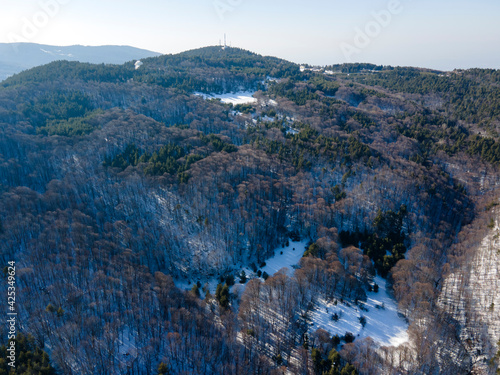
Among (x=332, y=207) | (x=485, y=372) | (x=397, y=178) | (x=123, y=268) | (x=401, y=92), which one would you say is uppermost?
(x=401, y=92)

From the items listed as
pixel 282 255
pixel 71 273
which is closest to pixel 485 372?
pixel 282 255

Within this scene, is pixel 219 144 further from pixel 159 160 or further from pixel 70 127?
pixel 70 127

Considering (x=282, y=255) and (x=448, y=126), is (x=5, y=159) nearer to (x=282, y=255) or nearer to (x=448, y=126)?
(x=282, y=255)

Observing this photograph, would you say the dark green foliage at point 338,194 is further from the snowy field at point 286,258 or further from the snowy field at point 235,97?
the snowy field at point 235,97

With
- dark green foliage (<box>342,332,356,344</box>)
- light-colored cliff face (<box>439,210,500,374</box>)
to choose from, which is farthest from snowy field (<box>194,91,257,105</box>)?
dark green foliage (<box>342,332,356,344</box>)

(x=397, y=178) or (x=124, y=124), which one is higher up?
(x=124, y=124)

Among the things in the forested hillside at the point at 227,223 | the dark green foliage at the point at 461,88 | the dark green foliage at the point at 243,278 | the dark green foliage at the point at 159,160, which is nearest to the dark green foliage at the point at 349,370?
the forested hillside at the point at 227,223

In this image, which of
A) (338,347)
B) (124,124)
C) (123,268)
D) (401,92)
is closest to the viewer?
(338,347)
